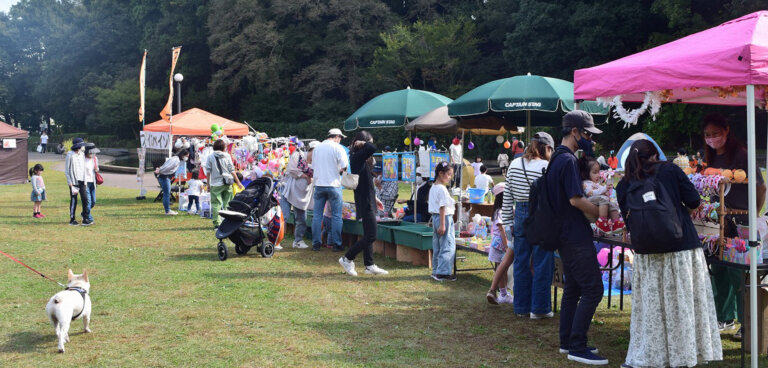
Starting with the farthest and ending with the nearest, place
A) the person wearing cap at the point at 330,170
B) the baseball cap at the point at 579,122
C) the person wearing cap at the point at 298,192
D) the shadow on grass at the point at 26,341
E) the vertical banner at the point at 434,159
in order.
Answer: the person wearing cap at the point at 298,192 → the vertical banner at the point at 434,159 → the person wearing cap at the point at 330,170 → the shadow on grass at the point at 26,341 → the baseball cap at the point at 579,122

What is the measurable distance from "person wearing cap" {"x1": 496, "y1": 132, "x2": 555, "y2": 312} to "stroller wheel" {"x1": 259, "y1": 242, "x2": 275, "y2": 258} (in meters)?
4.52

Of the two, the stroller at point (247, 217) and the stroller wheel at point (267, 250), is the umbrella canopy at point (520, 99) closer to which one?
the stroller at point (247, 217)

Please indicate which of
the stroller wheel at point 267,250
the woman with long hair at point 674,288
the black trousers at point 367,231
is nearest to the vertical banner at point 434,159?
the black trousers at point 367,231

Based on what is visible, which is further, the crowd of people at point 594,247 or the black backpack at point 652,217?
the crowd of people at point 594,247

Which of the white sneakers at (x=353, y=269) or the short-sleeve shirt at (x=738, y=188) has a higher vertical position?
the short-sleeve shirt at (x=738, y=188)

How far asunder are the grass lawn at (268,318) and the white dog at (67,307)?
0.19m

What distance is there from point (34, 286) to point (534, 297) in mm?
5771

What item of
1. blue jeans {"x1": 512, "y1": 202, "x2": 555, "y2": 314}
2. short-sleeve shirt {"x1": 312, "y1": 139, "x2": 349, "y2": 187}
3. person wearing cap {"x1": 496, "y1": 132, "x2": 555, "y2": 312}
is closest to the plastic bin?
short-sleeve shirt {"x1": 312, "y1": 139, "x2": 349, "y2": 187}

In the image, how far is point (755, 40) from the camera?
475 centimetres

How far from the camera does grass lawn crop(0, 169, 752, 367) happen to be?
561 centimetres

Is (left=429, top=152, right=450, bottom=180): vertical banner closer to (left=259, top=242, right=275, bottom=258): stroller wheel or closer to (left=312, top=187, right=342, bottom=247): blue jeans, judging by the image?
(left=312, top=187, right=342, bottom=247): blue jeans

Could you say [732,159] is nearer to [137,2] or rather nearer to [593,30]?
[593,30]

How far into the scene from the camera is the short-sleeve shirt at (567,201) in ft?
16.9

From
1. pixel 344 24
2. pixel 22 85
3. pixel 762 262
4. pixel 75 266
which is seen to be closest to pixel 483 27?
pixel 344 24
